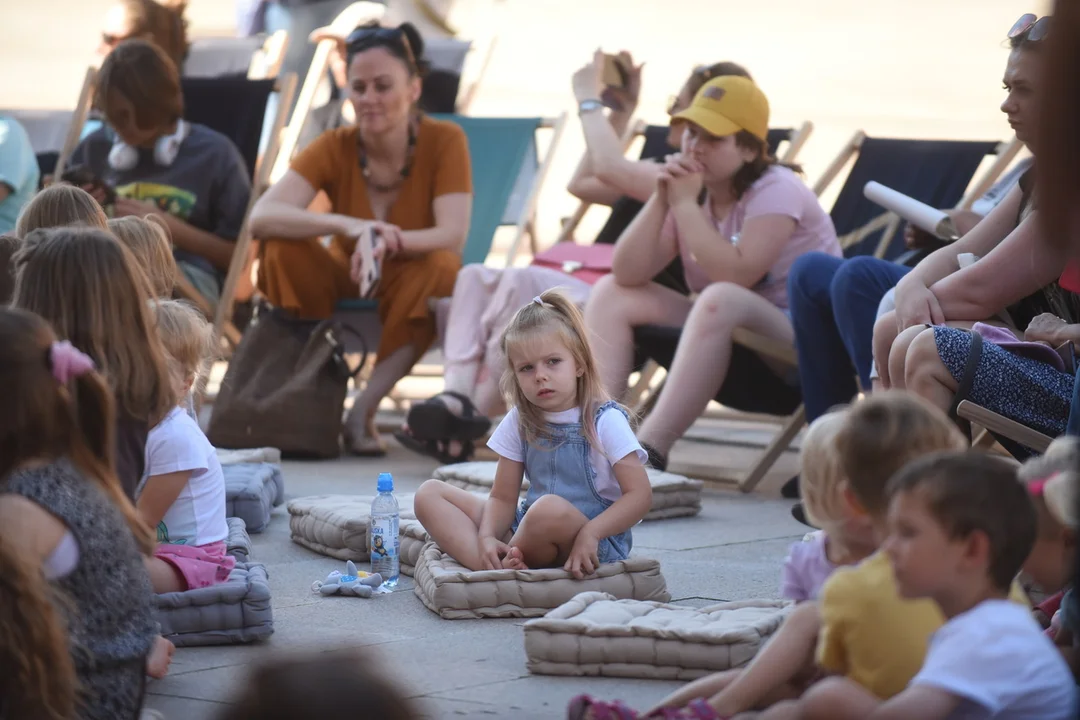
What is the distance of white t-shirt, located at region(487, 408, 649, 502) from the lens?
127 inches

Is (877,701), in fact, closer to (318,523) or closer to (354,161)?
(318,523)

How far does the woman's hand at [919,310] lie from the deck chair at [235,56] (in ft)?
13.3

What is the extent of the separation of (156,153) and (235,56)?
53.3 inches

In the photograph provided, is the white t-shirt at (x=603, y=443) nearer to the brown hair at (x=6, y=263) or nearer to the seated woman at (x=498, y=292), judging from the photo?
the brown hair at (x=6, y=263)

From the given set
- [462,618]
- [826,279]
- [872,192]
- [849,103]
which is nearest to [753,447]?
[872,192]

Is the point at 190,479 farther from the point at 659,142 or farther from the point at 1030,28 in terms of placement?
the point at 659,142

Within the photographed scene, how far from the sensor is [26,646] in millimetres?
2029

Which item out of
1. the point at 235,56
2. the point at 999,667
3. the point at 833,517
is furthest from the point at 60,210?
the point at 235,56

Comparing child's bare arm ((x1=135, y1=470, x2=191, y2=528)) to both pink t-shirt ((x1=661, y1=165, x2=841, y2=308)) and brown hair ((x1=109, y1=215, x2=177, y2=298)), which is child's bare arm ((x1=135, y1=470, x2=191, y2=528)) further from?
pink t-shirt ((x1=661, y1=165, x2=841, y2=308))

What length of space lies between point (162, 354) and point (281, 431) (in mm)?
2663

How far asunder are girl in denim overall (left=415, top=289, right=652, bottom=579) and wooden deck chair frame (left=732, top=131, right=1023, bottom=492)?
144 cm

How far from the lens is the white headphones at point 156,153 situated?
19.4 feet

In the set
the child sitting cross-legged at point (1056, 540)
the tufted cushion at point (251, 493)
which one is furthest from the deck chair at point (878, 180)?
the child sitting cross-legged at point (1056, 540)

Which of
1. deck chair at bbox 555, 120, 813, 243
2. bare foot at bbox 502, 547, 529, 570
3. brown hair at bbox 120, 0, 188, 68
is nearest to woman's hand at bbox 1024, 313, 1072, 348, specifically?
bare foot at bbox 502, 547, 529, 570
